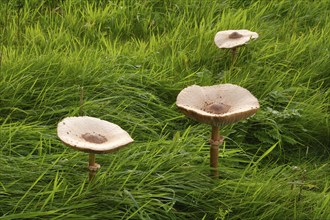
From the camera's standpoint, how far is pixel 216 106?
10.3ft

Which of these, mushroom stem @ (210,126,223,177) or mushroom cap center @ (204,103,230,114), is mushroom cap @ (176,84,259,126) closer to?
mushroom cap center @ (204,103,230,114)

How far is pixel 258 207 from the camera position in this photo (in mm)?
3086

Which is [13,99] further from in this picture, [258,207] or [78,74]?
[258,207]

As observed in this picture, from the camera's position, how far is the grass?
9.86 feet

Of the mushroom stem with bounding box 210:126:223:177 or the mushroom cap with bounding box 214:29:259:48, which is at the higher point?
the mushroom cap with bounding box 214:29:259:48

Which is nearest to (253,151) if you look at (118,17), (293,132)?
(293,132)

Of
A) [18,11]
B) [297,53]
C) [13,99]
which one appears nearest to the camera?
[13,99]

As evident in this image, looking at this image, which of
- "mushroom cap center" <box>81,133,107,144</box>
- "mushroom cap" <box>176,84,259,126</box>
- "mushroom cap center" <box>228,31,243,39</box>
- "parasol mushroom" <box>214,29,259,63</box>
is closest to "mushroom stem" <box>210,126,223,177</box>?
"mushroom cap" <box>176,84,259,126</box>

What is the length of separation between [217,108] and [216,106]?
2cm

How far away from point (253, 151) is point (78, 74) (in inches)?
51.5

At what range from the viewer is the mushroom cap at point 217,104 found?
2.97 metres

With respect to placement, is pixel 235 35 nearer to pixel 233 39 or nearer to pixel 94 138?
pixel 233 39

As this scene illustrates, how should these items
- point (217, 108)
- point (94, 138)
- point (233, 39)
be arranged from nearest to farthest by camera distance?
1. point (94, 138)
2. point (217, 108)
3. point (233, 39)

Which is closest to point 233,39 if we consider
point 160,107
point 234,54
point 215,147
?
point 234,54
